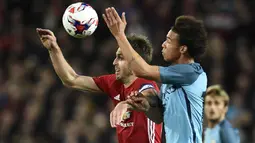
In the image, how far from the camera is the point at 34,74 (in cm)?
1250

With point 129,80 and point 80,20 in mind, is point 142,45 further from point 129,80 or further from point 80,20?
point 80,20

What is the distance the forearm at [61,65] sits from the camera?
6.43 meters

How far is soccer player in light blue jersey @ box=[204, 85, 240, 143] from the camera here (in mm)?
7457

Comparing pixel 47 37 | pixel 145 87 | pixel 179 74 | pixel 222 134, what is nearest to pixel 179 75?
pixel 179 74

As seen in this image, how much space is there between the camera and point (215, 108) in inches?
313

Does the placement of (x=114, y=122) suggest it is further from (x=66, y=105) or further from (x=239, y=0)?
(x=239, y=0)

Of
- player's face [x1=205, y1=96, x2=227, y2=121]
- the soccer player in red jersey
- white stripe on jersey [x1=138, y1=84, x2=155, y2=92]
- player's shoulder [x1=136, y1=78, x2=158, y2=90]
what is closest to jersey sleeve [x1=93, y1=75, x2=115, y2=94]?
the soccer player in red jersey

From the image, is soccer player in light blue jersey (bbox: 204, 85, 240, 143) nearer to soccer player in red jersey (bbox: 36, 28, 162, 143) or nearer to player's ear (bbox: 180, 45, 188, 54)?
soccer player in red jersey (bbox: 36, 28, 162, 143)

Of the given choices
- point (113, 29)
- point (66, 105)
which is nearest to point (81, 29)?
point (113, 29)

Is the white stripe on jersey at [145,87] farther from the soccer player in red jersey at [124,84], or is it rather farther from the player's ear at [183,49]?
the player's ear at [183,49]

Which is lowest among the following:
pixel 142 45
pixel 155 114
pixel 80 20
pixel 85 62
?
pixel 85 62

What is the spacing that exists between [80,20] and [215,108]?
98.5 inches

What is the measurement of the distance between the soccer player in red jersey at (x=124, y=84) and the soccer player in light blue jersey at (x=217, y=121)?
55.9 inches

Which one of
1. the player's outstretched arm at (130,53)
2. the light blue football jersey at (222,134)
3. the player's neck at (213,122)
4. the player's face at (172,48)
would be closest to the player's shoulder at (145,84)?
the player's face at (172,48)
